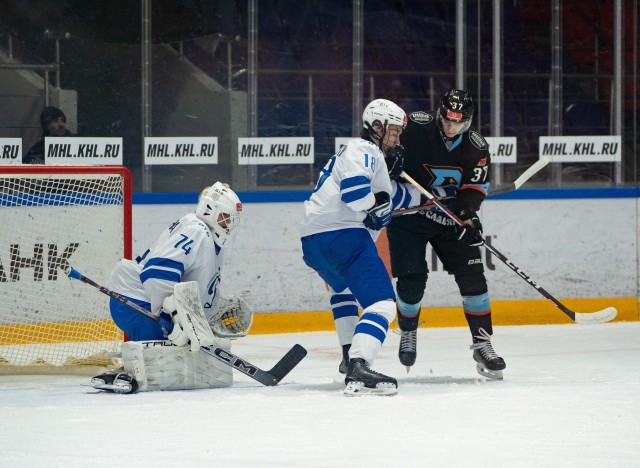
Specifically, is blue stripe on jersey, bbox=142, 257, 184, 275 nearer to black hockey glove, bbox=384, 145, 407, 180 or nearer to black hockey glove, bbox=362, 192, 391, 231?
black hockey glove, bbox=362, 192, 391, 231

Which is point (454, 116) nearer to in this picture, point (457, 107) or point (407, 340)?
point (457, 107)

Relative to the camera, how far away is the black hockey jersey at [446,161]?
4750 millimetres

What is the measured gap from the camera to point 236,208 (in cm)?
433

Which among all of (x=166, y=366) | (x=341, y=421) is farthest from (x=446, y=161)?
(x=341, y=421)

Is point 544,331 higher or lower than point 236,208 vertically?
lower

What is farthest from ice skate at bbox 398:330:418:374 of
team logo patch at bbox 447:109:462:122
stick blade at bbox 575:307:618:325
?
team logo patch at bbox 447:109:462:122

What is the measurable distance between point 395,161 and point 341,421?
1269 millimetres


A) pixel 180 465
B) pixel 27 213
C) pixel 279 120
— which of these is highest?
pixel 279 120

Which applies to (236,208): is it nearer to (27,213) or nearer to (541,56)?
(27,213)

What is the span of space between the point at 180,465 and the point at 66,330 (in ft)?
7.36

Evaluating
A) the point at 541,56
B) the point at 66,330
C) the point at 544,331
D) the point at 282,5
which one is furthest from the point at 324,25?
the point at 66,330

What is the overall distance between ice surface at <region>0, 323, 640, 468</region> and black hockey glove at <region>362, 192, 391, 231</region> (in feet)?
1.88

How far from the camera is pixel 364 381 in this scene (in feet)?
13.5

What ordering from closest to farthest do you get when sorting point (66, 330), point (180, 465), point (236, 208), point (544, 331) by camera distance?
1. point (180, 465)
2. point (236, 208)
3. point (66, 330)
4. point (544, 331)
